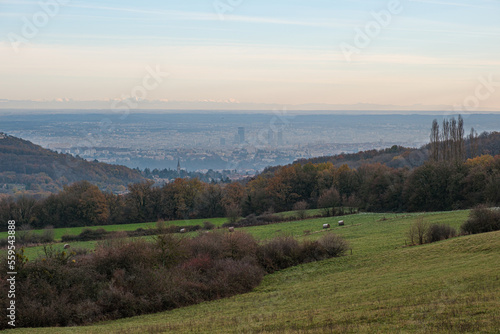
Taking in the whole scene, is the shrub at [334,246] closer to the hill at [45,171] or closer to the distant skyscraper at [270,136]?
the hill at [45,171]

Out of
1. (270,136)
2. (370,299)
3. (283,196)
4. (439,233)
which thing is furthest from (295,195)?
(270,136)

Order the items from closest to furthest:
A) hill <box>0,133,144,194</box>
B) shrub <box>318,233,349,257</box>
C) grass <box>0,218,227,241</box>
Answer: shrub <box>318,233,349,257</box>
grass <box>0,218,227,241</box>
hill <box>0,133,144,194</box>

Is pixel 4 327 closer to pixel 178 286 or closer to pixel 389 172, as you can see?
pixel 178 286

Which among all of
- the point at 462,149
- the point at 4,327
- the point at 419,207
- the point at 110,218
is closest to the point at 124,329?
the point at 4,327

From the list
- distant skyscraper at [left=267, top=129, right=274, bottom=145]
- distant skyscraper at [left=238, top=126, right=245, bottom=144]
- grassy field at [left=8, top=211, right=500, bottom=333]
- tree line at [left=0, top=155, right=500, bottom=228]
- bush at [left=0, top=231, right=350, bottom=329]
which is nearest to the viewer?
grassy field at [left=8, top=211, right=500, bottom=333]

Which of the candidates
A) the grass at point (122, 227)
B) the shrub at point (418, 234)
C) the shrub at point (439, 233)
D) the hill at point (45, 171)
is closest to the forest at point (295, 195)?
the grass at point (122, 227)

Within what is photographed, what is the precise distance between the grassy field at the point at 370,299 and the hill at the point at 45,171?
111 m

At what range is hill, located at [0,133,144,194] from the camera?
135 metres

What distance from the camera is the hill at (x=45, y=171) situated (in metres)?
135

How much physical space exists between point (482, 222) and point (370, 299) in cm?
1899

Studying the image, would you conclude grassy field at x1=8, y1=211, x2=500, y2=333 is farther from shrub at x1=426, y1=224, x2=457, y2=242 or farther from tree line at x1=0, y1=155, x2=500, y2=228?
tree line at x1=0, y1=155, x2=500, y2=228

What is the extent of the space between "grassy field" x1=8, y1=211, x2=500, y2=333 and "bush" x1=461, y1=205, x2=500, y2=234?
5.07 meters

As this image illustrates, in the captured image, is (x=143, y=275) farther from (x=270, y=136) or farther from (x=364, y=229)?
(x=270, y=136)

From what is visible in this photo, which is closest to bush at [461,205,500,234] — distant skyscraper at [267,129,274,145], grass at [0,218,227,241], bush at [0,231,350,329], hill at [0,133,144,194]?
bush at [0,231,350,329]
